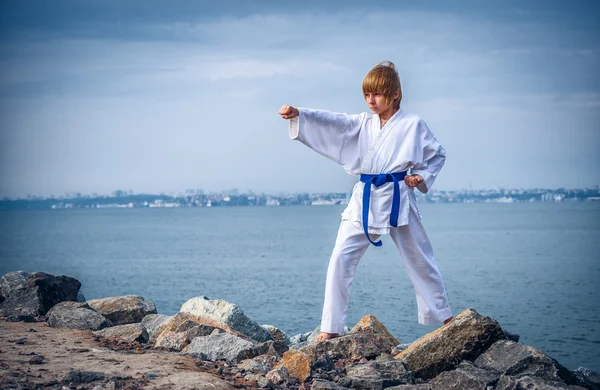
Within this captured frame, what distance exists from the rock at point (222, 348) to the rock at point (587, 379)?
291 centimetres

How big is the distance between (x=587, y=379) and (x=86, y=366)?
4414mm

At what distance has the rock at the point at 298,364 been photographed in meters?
6.39

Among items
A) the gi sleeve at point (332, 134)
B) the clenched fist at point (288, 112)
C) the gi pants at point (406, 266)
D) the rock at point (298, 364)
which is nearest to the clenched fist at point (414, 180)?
the gi pants at point (406, 266)

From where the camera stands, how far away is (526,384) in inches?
234

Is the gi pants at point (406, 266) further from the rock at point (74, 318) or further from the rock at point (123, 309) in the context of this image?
the rock at point (123, 309)

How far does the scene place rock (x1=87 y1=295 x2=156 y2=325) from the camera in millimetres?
9789

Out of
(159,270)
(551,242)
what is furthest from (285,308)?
(551,242)

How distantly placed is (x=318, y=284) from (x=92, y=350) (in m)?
33.4

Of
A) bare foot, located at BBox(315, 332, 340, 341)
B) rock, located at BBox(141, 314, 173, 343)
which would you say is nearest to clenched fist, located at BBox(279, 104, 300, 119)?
bare foot, located at BBox(315, 332, 340, 341)

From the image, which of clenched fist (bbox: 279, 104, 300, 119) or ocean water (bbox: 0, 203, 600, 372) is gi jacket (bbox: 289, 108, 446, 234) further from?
ocean water (bbox: 0, 203, 600, 372)

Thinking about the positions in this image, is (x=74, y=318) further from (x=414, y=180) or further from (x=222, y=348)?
(x=414, y=180)

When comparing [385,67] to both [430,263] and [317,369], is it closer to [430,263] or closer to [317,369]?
[430,263]

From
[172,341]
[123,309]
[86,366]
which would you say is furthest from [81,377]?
[123,309]

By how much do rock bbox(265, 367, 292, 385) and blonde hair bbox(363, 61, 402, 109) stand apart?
2587 mm
